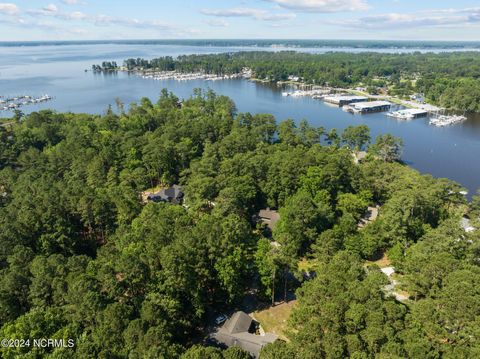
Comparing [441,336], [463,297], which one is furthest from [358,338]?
[463,297]

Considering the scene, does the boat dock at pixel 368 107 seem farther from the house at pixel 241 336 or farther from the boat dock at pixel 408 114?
the house at pixel 241 336

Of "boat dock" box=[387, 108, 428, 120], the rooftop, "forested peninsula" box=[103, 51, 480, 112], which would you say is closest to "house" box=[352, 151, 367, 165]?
"boat dock" box=[387, 108, 428, 120]

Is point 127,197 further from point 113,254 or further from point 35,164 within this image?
point 35,164

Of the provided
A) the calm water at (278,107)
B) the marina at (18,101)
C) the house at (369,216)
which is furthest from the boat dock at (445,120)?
the marina at (18,101)

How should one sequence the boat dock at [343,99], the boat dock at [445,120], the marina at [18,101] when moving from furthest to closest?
1. the boat dock at [343,99]
2. the marina at [18,101]
3. the boat dock at [445,120]

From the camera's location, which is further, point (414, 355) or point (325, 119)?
point (325, 119)

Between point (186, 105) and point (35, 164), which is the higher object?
point (186, 105)

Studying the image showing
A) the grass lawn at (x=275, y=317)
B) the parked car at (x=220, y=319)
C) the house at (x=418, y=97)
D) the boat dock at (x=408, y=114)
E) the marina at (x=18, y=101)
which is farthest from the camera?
the house at (x=418, y=97)

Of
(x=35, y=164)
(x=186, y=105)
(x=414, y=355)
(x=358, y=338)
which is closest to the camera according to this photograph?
(x=414, y=355)
